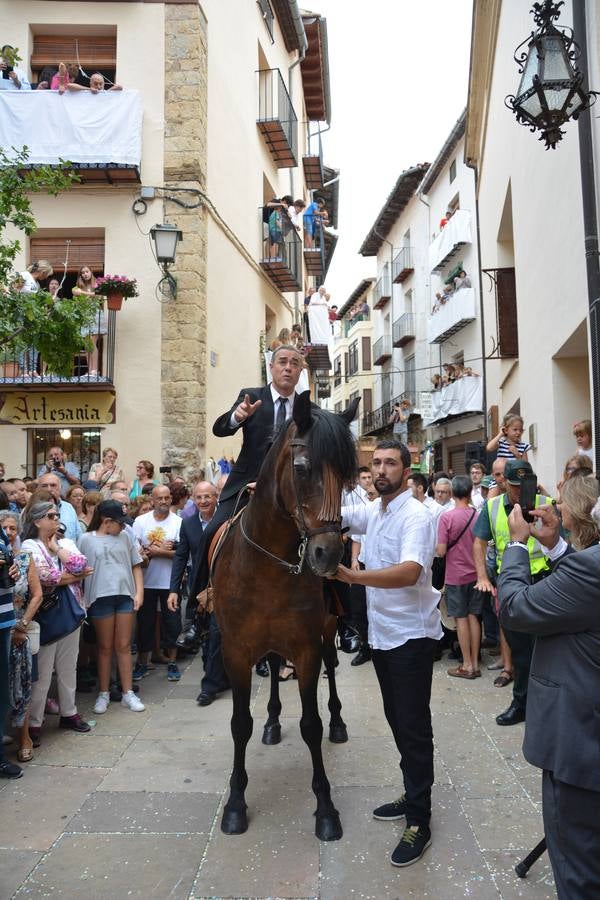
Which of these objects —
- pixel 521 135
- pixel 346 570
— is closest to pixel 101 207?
pixel 521 135

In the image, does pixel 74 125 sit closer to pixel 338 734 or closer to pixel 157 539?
pixel 157 539

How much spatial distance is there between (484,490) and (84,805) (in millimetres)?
5922

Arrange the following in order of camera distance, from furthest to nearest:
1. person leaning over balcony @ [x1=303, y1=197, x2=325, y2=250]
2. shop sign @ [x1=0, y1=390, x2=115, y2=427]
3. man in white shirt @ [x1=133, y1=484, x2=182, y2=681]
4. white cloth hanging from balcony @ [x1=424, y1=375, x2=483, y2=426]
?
person leaning over balcony @ [x1=303, y1=197, x2=325, y2=250] → white cloth hanging from balcony @ [x1=424, y1=375, x2=483, y2=426] → shop sign @ [x1=0, y1=390, x2=115, y2=427] → man in white shirt @ [x1=133, y1=484, x2=182, y2=681]

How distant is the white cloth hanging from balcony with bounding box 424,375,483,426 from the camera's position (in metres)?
21.1

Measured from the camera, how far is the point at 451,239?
22391 millimetres

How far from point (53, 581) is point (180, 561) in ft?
4.52

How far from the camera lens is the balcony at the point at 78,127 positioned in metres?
11.2

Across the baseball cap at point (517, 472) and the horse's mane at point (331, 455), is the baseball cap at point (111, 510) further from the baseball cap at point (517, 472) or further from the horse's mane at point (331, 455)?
the baseball cap at point (517, 472)

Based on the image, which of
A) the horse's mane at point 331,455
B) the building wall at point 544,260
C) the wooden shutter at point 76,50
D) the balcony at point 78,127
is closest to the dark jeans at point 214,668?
the horse's mane at point 331,455

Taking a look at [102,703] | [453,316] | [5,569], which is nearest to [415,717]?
[5,569]

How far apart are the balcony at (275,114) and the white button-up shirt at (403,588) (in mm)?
14724

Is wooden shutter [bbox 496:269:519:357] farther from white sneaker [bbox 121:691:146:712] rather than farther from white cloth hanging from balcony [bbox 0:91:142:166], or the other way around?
white sneaker [bbox 121:691:146:712]

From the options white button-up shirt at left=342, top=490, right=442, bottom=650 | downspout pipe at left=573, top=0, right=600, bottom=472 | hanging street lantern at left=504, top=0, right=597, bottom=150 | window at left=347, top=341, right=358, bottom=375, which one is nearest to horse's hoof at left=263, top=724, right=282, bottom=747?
white button-up shirt at left=342, top=490, right=442, bottom=650

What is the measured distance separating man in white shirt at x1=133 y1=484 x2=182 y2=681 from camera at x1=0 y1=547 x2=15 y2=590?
2.47 meters
